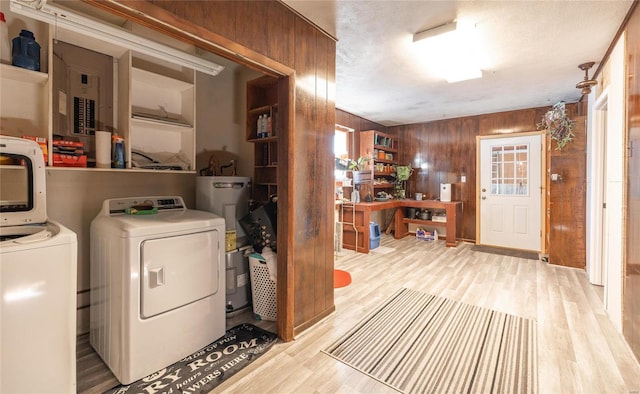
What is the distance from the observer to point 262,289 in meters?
2.42

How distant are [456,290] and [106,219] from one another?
129 inches

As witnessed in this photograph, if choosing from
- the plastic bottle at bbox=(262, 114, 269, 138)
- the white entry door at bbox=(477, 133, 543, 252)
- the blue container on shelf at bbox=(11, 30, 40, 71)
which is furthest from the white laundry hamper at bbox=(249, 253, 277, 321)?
the white entry door at bbox=(477, 133, 543, 252)

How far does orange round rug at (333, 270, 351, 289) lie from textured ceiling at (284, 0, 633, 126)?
2.39 meters

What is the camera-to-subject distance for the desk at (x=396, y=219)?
4598 millimetres

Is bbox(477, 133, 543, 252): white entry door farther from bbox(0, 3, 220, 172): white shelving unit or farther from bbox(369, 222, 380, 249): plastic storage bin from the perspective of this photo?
bbox(0, 3, 220, 172): white shelving unit

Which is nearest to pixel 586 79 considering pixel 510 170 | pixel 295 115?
pixel 510 170

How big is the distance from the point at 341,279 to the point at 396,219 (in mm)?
2722

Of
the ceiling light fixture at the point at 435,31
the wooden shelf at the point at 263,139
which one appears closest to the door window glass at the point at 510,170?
the ceiling light fixture at the point at 435,31

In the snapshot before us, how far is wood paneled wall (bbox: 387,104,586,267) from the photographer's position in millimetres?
4941

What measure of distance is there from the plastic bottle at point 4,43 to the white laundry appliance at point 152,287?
1.02 metres

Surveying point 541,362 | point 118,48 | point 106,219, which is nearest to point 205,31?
point 118,48

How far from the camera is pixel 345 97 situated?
4266mm

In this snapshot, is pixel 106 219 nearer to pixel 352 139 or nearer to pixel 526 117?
pixel 352 139

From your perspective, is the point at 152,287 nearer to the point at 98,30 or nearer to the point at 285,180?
the point at 285,180
